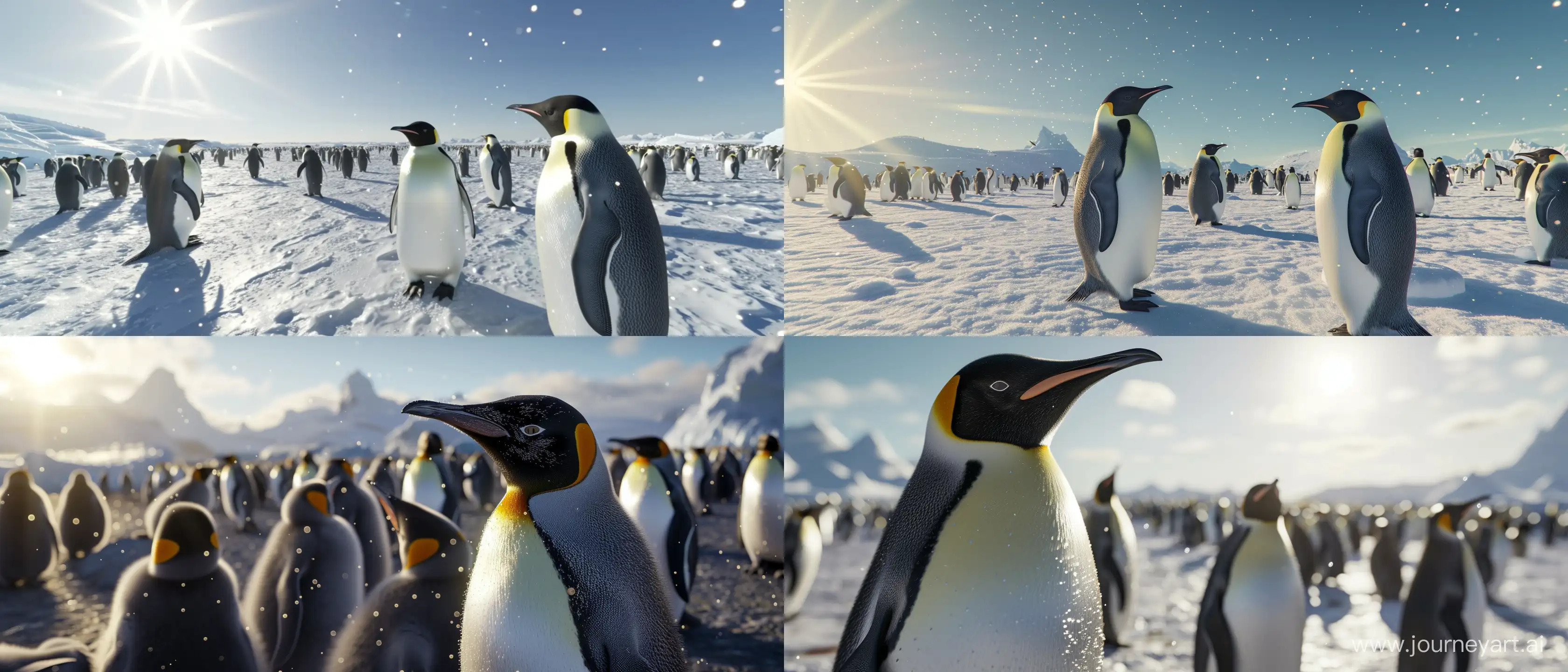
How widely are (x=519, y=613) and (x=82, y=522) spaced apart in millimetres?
1748

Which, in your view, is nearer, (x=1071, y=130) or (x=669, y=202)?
(x=1071, y=130)

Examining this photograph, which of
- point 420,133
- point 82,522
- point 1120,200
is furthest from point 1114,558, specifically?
point 82,522

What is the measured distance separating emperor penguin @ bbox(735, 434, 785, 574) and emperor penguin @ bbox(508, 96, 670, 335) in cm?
53

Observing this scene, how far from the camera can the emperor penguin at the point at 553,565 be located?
1.11m

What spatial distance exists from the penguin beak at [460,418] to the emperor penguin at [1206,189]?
1912 mm

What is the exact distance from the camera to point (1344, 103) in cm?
195

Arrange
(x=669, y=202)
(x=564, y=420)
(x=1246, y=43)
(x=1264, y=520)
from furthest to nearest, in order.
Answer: (x=669, y=202), (x=1246, y=43), (x=1264, y=520), (x=564, y=420)

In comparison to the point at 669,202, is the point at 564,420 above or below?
below

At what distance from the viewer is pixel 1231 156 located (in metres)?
2.09

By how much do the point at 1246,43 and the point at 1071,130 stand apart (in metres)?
0.52

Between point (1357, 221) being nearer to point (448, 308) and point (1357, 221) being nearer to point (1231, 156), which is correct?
point (1231, 156)

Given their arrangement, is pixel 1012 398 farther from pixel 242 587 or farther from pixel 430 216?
A: pixel 242 587

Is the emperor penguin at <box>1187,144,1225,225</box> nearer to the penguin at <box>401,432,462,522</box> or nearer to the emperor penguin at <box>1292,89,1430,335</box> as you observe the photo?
the emperor penguin at <box>1292,89,1430,335</box>

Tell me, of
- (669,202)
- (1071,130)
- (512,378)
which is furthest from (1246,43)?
(512,378)
